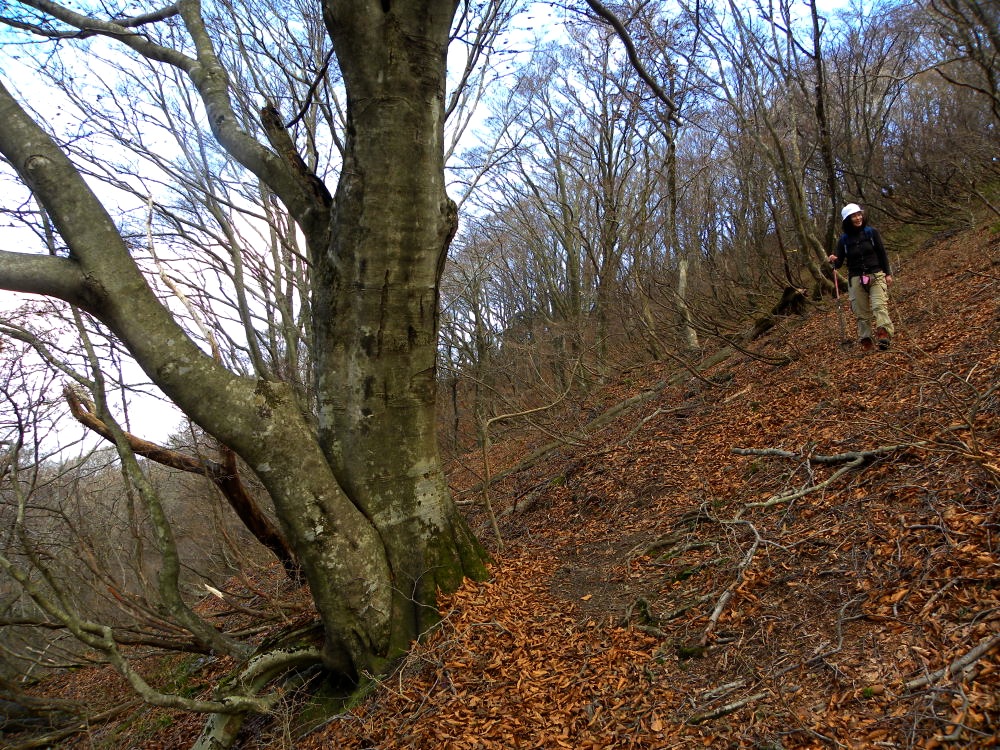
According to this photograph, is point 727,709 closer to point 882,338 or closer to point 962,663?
point 962,663

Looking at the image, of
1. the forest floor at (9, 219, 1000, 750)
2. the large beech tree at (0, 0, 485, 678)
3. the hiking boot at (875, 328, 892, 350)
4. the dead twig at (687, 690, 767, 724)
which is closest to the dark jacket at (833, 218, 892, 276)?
the hiking boot at (875, 328, 892, 350)

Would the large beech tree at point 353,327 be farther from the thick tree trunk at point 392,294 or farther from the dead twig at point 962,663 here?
the dead twig at point 962,663

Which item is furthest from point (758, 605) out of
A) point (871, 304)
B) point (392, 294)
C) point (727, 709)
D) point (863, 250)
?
point (863, 250)

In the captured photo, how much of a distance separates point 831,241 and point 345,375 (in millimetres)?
8979

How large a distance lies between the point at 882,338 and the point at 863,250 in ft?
3.27

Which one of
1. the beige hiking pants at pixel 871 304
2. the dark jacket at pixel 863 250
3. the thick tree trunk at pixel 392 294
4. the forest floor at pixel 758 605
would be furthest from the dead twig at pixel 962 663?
the dark jacket at pixel 863 250

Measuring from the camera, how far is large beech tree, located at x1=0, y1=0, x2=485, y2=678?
3.05 metres

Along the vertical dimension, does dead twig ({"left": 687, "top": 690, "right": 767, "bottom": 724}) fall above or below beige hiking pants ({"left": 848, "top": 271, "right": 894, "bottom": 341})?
below

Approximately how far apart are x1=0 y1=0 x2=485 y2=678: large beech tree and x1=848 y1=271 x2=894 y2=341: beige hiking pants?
16.2 ft

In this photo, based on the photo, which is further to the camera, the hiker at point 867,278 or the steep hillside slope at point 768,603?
the hiker at point 867,278

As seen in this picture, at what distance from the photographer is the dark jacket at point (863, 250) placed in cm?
618

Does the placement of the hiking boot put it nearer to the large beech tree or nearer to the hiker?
the hiker

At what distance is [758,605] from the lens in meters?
2.96

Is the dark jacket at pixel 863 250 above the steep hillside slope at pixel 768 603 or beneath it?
above
